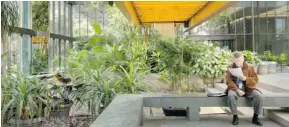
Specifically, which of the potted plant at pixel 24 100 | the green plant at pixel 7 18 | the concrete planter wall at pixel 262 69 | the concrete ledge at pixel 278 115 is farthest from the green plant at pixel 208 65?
the potted plant at pixel 24 100

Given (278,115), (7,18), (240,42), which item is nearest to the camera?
(278,115)

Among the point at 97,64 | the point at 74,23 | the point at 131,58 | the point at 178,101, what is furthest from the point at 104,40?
the point at 74,23

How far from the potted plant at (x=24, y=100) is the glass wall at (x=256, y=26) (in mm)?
8627

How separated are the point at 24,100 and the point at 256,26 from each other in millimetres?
14228

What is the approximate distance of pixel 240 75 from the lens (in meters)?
4.04

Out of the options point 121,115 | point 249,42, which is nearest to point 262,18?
point 249,42

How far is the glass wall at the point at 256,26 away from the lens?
13.6 m

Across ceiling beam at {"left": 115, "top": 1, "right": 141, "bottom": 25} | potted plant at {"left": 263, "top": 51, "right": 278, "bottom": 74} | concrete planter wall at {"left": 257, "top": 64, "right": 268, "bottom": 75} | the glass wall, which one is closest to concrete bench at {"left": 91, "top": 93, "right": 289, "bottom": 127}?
ceiling beam at {"left": 115, "top": 1, "right": 141, "bottom": 25}

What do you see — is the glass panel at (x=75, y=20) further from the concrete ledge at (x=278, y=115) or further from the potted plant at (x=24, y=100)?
the concrete ledge at (x=278, y=115)

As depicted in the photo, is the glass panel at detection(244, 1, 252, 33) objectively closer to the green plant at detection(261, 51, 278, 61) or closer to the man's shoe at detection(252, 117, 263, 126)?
the green plant at detection(261, 51, 278, 61)

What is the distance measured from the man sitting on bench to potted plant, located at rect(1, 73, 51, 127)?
2491mm

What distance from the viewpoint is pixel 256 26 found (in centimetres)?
1583

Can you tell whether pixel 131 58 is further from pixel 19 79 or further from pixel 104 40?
pixel 19 79

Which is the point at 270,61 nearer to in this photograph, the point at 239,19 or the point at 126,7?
the point at 239,19
